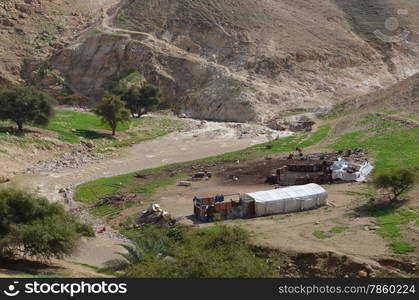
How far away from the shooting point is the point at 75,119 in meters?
56.3

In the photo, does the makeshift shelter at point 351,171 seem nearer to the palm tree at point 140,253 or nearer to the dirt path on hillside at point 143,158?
the dirt path on hillside at point 143,158

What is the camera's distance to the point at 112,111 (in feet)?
167

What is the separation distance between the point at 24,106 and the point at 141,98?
17.7 metres

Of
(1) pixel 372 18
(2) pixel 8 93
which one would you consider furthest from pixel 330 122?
(1) pixel 372 18

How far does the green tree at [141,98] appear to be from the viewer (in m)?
60.7

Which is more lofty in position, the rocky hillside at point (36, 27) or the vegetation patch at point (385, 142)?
the rocky hillside at point (36, 27)

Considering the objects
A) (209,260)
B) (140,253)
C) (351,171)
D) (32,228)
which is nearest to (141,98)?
(351,171)

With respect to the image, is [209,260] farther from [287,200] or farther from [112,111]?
[112,111]

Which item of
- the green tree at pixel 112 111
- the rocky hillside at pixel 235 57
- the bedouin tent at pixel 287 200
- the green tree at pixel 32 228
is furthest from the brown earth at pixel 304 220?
the rocky hillside at pixel 235 57

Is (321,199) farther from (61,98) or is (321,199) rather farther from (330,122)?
(61,98)

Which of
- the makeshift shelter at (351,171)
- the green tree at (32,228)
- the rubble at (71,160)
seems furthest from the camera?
the rubble at (71,160)

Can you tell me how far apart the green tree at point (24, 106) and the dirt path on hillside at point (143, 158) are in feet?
22.6

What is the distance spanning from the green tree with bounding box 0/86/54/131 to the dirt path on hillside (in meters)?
6.89

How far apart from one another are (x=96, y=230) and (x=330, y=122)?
107 ft
